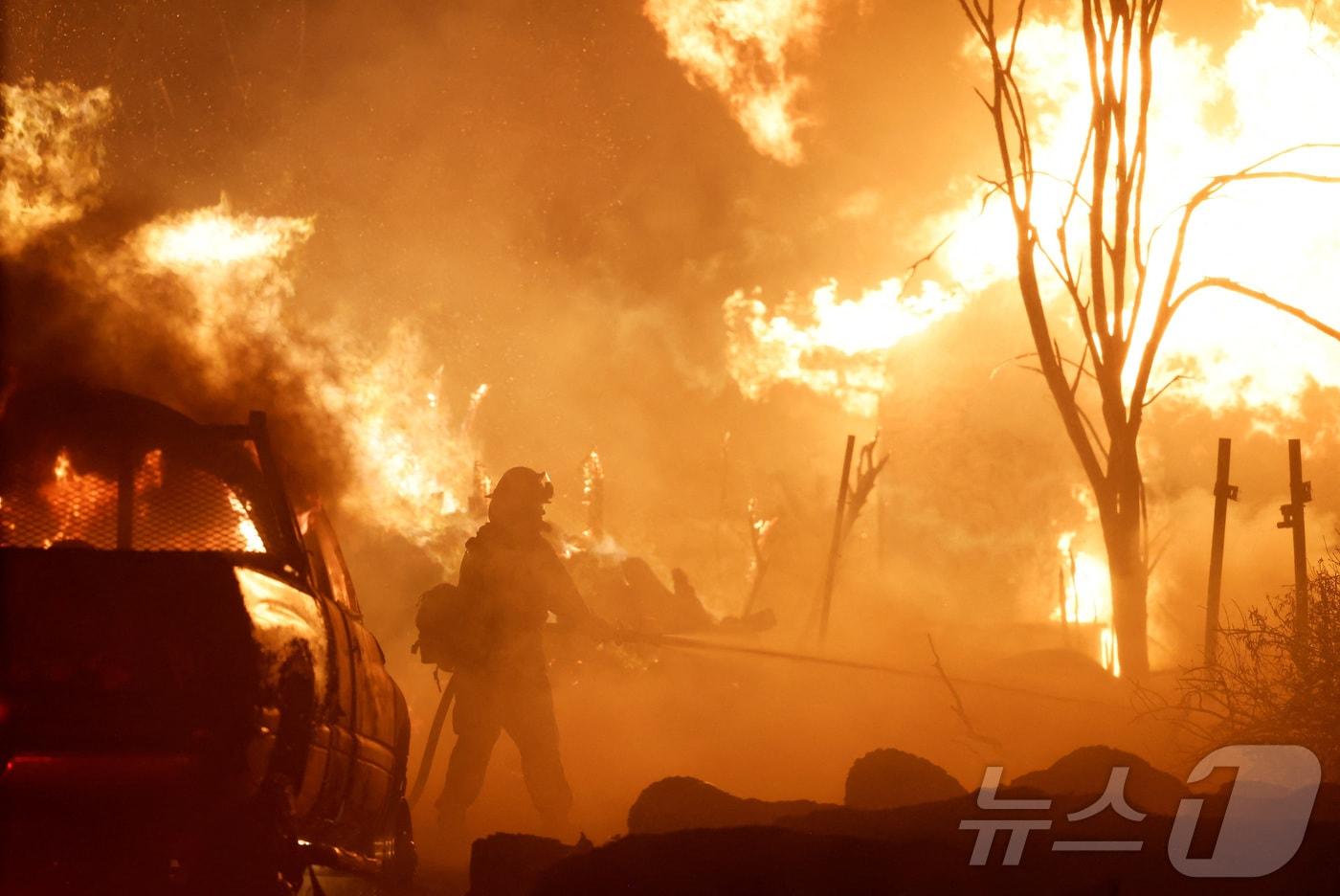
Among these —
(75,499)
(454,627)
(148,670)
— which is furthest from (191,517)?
(454,627)

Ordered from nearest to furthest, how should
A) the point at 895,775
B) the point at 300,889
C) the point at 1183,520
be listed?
the point at 300,889
the point at 895,775
the point at 1183,520

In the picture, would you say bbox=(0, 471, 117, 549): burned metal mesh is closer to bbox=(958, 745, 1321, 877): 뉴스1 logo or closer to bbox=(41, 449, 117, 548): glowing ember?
bbox=(41, 449, 117, 548): glowing ember

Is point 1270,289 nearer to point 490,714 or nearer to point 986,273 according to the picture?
point 986,273

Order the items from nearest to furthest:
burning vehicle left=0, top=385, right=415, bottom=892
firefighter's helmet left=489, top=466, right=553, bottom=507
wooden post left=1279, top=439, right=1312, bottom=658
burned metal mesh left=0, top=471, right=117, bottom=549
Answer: burning vehicle left=0, top=385, right=415, bottom=892 → burned metal mesh left=0, top=471, right=117, bottom=549 → firefighter's helmet left=489, top=466, right=553, bottom=507 → wooden post left=1279, top=439, right=1312, bottom=658

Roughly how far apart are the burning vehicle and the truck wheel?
1.09 m

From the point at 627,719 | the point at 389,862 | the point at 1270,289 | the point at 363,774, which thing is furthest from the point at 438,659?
the point at 1270,289

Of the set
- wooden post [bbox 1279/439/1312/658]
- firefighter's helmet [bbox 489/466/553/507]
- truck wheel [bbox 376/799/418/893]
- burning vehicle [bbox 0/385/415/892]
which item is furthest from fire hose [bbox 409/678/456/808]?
wooden post [bbox 1279/439/1312/658]

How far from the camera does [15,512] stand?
4.04 m

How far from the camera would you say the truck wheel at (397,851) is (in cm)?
530

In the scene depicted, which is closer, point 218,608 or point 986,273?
point 218,608

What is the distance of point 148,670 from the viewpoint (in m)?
3.36

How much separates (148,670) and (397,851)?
107 inches

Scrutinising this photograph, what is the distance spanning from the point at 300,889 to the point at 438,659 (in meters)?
4.79

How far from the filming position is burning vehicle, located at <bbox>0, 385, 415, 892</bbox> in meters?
3.21
